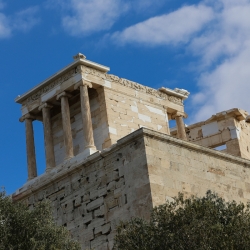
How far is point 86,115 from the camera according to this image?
75.7 ft

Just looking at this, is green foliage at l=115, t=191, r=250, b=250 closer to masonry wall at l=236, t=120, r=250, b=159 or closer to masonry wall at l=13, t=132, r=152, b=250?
masonry wall at l=13, t=132, r=152, b=250

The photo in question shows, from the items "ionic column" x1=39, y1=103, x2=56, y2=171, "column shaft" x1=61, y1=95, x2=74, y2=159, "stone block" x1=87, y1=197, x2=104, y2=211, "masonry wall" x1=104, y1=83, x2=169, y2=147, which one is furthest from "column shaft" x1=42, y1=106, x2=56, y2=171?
"stone block" x1=87, y1=197, x2=104, y2=211

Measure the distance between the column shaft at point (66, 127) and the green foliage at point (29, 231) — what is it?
23.0ft

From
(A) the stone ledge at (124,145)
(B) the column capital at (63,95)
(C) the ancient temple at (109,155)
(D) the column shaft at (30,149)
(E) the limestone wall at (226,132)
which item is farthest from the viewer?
(E) the limestone wall at (226,132)

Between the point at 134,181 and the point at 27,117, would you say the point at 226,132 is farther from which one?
the point at 134,181

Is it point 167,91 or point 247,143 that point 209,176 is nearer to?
point 167,91

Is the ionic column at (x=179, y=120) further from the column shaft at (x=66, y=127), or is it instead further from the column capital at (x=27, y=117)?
the column capital at (x=27, y=117)

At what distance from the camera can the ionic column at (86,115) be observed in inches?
894

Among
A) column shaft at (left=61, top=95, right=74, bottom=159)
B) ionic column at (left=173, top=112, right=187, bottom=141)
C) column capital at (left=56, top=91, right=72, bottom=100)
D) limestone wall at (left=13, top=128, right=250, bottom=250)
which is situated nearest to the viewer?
limestone wall at (left=13, top=128, right=250, bottom=250)

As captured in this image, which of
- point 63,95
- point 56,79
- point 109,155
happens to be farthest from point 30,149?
point 109,155

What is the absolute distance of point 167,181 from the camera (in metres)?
17.8

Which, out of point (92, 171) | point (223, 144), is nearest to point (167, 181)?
point (92, 171)

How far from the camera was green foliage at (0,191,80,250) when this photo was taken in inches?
605

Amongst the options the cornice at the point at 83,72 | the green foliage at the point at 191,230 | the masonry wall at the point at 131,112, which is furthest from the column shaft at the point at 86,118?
the green foliage at the point at 191,230
